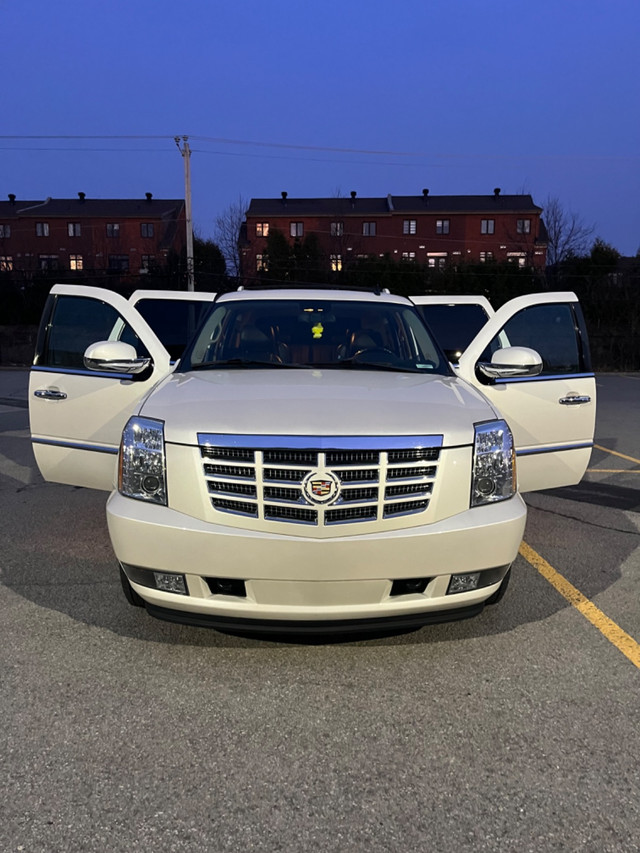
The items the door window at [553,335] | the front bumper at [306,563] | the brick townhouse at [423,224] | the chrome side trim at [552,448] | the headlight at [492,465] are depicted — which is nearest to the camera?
the front bumper at [306,563]

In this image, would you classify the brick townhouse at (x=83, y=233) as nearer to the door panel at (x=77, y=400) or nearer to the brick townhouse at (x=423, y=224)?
the brick townhouse at (x=423, y=224)

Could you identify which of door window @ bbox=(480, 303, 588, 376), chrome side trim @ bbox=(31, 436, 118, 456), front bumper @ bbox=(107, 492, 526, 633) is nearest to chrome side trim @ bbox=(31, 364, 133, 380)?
chrome side trim @ bbox=(31, 436, 118, 456)

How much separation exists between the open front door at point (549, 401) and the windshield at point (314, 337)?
0.54m

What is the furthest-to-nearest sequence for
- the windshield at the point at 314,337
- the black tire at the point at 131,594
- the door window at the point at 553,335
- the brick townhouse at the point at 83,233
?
the brick townhouse at the point at 83,233, the door window at the point at 553,335, the windshield at the point at 314,337, the black tire at the point at 131,594

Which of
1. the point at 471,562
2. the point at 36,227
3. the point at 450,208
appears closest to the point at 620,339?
the point at 450,208

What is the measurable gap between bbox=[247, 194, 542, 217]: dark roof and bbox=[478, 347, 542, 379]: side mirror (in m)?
54.0

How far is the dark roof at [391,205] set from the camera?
5784cm

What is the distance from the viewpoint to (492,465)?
125 inches

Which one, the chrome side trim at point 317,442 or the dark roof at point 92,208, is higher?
the dark roof at point 92,208

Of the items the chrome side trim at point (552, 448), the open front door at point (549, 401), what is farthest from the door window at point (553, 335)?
the chrome side trim at point (552, 448)

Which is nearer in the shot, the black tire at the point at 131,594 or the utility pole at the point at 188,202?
the black tire at the point at 131,594

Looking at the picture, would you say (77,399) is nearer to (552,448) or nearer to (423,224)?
(552,448)

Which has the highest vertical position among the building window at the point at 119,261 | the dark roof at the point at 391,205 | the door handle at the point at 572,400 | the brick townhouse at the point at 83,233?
the dark roof at the point at 391,205

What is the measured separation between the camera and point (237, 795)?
2.36 meters
